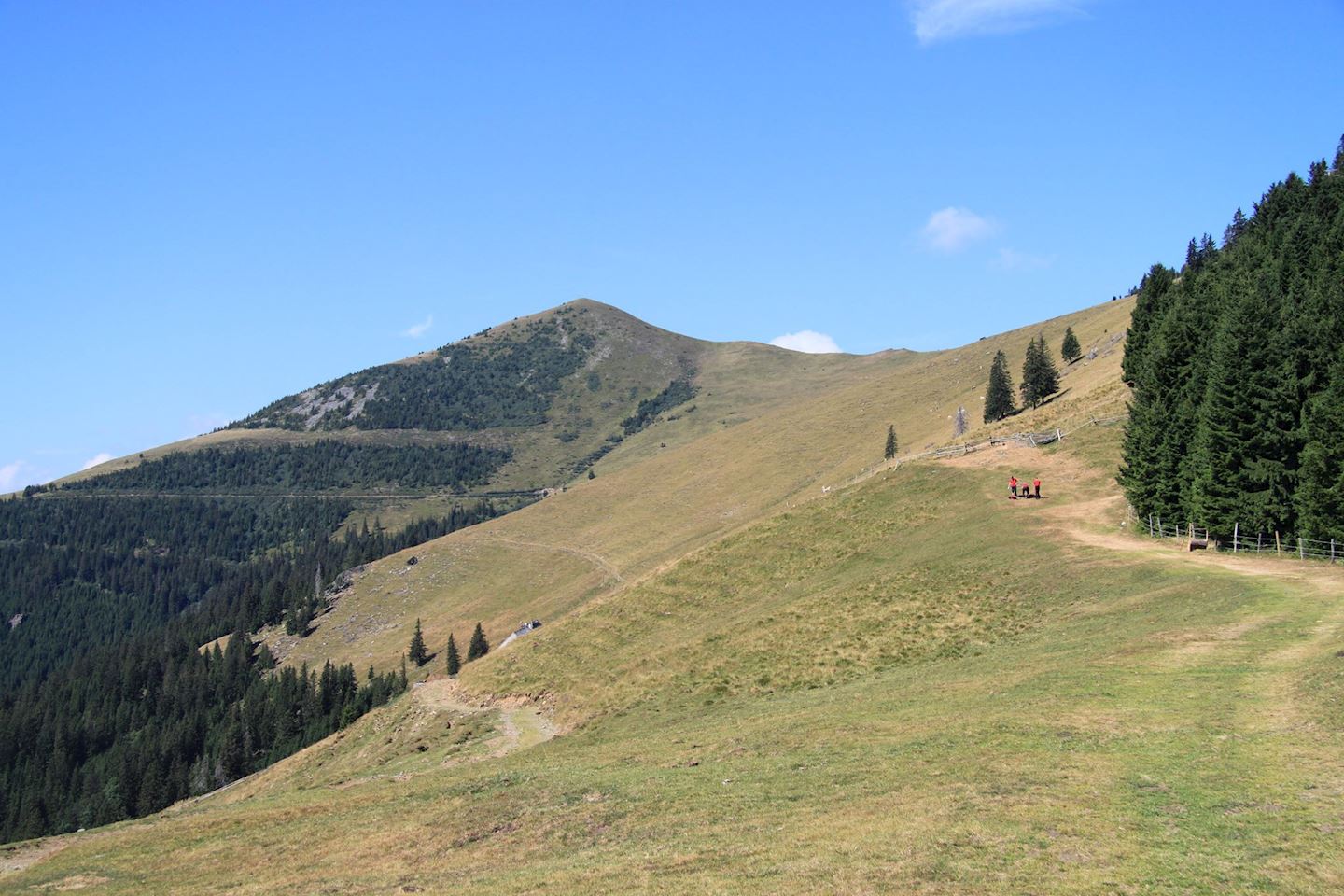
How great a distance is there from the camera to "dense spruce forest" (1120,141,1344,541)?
44094 mm

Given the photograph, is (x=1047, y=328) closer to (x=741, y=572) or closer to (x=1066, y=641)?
(x=741, y=572)

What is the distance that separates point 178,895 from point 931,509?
5635 centimetres

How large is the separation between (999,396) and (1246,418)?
6111 cm

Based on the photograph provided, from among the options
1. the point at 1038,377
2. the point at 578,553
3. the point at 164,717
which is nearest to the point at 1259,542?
the point at 1038,377

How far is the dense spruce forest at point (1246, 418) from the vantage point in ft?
145

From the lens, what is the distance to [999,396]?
109 m

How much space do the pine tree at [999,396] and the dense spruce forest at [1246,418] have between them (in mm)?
42304

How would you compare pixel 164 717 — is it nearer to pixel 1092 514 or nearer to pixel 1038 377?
pixel 1038 377

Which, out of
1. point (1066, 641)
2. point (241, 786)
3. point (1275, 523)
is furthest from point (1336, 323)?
point (241, 786)

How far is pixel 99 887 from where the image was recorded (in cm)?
2570

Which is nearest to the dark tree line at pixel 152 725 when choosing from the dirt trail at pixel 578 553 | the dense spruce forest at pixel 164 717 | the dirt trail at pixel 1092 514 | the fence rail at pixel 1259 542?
the dense spruce forest at pixel 164 717

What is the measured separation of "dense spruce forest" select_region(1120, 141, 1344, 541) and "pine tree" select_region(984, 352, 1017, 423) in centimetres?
4230

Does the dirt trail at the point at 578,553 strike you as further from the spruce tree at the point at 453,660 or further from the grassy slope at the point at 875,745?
the grassy slope at the point at 875,745

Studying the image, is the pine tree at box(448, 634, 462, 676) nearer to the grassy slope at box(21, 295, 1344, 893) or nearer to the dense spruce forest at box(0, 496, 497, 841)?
the dense spruce forest at box(0, 496, 497, 841)
